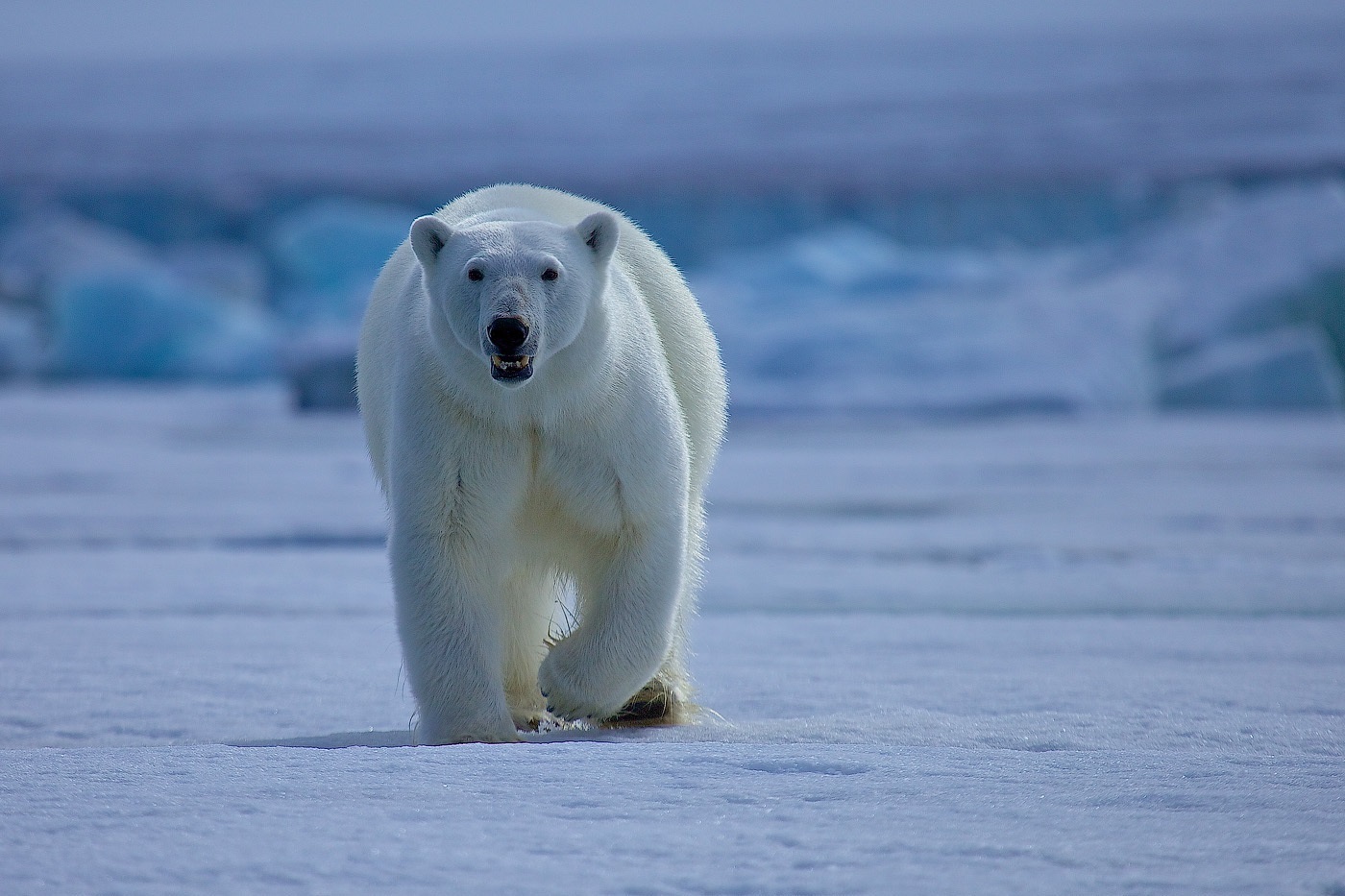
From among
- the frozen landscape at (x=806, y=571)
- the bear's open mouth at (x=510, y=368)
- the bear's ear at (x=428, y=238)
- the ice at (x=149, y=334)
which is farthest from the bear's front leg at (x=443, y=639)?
the ice at (x=149, y=334)

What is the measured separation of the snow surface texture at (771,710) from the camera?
Answer: 4.79ft

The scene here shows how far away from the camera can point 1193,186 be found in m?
21.2

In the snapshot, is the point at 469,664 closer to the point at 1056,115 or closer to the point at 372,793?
the point at 372,793

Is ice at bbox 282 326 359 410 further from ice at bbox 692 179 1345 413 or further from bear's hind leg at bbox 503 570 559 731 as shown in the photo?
bear's hind leg at bbox 503 570 559 731

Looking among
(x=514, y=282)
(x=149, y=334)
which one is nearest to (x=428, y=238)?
(x=514, y=282)

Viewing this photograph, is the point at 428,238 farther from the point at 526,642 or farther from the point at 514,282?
the point at 526,642

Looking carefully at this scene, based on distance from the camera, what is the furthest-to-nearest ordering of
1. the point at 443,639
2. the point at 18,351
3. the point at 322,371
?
the point at 18,351, the point at 322,371, the point at 443,639

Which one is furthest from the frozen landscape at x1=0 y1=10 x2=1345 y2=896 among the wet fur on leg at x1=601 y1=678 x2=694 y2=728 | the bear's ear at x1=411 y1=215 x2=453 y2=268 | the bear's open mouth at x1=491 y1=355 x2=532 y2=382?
the bear's ear at x1=411 y1=215 x2=453 y2=268

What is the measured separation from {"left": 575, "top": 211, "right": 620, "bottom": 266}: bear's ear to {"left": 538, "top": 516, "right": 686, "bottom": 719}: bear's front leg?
1.59 feet

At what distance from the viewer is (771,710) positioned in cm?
275

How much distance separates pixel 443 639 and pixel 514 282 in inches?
25.0

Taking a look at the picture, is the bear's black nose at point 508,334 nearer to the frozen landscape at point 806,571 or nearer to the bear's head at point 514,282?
the bear's head at point 514,282

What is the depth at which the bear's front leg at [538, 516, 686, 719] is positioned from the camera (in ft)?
8.09

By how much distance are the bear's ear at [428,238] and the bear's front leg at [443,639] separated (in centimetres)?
46
